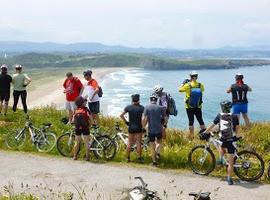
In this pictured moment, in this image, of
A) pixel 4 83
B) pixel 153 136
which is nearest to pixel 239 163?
pixel 153 136

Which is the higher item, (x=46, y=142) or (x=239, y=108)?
(x=239, y=108)

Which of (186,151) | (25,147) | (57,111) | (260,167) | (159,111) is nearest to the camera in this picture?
(260,167)

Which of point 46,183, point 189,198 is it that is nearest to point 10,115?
point 46,183

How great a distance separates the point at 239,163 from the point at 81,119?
4.91 metres

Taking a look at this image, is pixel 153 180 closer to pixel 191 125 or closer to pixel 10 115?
pixel 191 125

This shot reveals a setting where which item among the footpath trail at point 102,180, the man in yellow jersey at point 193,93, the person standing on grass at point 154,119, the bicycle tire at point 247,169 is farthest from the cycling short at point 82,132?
the bicycle tire at point 247,169

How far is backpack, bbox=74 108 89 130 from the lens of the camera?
14594 millimetres

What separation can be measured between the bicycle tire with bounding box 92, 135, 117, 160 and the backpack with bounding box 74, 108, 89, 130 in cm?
72

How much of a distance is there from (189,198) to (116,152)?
445cm

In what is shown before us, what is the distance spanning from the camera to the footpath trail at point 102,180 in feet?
38.9

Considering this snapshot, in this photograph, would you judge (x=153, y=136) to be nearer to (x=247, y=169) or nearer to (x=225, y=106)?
(x=225, y=106)

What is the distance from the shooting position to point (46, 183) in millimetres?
12711

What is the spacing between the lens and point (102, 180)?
13023 mm

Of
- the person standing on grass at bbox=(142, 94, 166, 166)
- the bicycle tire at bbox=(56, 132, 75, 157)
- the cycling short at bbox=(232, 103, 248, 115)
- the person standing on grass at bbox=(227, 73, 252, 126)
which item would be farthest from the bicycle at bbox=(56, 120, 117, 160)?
the cycling short at bbox=(232, 103, 248, 115)
